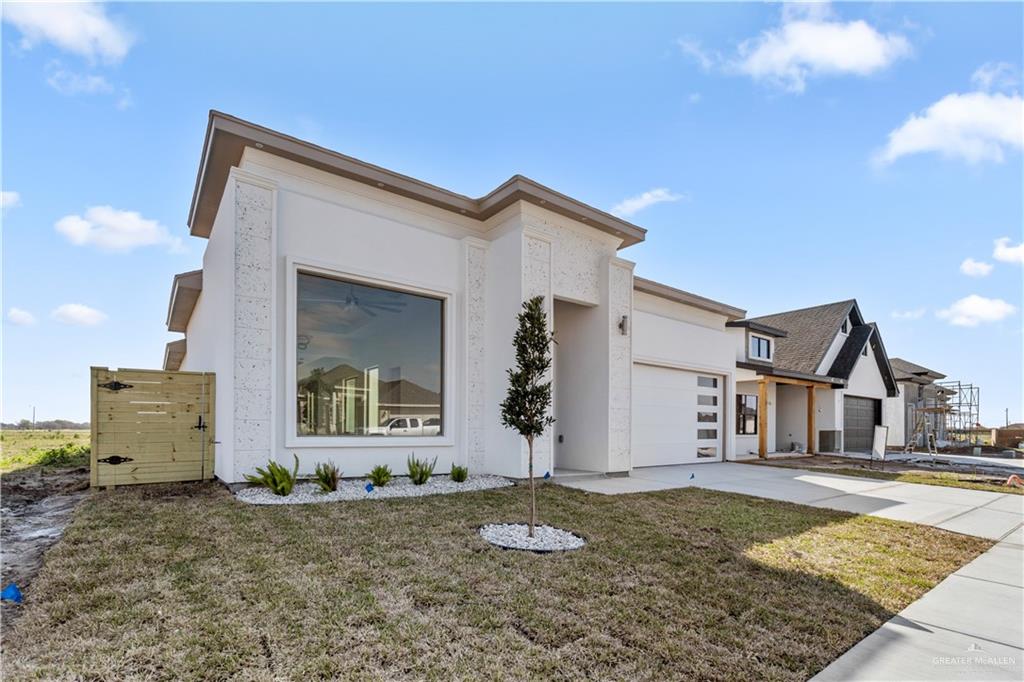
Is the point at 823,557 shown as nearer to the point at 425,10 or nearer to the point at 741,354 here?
the point at 425,10

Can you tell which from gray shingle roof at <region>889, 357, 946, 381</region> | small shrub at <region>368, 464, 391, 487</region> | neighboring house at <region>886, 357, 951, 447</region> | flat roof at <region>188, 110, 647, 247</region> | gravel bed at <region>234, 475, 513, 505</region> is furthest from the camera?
gray shingle roof at <region>889, 357, 946, 381</region>

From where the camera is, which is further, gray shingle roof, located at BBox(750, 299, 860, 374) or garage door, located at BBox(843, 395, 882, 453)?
garage door, located at BBox(843, 395, 882, 453)

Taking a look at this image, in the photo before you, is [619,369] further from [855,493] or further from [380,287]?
[380,287]

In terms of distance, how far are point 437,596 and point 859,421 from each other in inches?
1022

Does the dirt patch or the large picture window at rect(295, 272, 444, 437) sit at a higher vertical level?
the large picture window at rect(295, 272, 444, 437)

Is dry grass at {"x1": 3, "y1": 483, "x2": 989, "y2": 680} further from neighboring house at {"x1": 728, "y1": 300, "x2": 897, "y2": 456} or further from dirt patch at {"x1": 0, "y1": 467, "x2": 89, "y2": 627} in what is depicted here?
neighboring house at {"x1": 728, "y1": 300, "x2": 897, "y2": 456}

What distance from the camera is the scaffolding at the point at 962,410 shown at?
30.3 m

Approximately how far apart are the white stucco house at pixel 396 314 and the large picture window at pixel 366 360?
0.09 ft

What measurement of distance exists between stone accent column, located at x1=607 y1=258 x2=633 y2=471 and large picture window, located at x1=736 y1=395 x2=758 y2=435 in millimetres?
8109

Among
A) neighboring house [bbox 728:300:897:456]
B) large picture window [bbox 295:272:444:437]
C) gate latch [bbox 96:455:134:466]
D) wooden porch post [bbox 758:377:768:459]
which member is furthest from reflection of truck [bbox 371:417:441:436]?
wooden porch post [bbox 758:377:768:459]

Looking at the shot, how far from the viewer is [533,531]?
5.70 m

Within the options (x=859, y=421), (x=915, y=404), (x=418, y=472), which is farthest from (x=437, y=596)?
(x=915, y=404)

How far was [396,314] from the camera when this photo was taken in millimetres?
9680

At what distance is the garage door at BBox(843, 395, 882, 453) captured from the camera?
Result: 2211 centimetres
